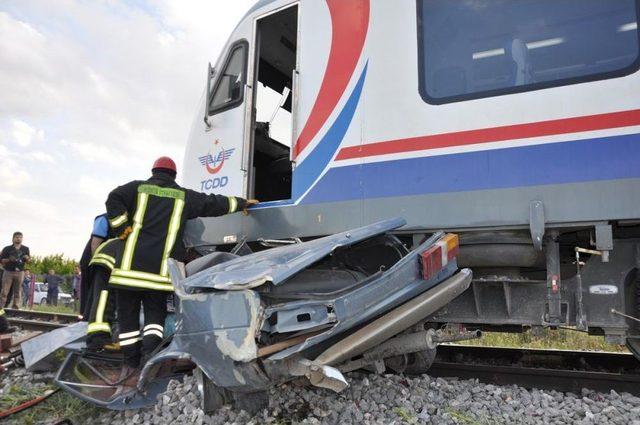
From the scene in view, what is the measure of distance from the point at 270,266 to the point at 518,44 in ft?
7.23

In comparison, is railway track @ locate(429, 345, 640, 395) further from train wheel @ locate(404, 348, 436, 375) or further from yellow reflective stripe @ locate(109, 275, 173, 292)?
yellow reflective stripe @ locate(109, 275, 173, 292)

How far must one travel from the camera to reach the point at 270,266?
263 centimetres

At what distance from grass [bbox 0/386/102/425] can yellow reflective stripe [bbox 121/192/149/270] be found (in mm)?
995

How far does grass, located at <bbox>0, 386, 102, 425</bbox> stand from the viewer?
139 inches

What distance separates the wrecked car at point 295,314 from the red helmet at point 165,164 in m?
1.28

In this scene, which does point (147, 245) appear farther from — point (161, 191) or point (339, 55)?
point (339, 55)

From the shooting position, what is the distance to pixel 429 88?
355cm

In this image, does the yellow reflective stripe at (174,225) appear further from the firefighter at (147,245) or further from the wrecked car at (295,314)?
the wrecked car at (295,314)

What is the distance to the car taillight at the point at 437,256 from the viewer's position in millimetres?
2877

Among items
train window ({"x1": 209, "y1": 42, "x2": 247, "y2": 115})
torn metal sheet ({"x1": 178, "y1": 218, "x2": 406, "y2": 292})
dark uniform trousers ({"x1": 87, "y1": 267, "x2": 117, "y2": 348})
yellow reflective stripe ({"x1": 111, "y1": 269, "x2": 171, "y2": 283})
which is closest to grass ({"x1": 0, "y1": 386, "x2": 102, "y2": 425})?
dark uniform trousers ({"x1": 87, "y1": 267, "x2": 117, "y2": 348})

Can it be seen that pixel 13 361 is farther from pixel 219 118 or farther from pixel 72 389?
pixel 219 118

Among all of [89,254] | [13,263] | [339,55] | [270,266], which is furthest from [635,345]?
[13,263]

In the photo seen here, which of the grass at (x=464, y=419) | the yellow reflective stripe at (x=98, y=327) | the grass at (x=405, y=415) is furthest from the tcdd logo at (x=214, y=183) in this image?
the grass at (x=464, y=419)

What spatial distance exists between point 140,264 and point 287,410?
1.56m
